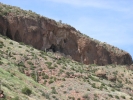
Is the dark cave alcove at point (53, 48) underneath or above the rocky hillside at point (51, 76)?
above

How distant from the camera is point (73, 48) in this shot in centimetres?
5956

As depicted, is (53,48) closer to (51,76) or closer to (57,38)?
(57,38)

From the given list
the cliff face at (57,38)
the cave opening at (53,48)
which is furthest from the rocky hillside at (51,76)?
the cave opening at (53,48)

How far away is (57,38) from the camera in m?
56.1

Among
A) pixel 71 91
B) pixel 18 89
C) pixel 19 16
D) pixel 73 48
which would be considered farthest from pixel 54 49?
pixel 18 89

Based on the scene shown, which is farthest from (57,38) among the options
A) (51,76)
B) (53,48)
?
(51,76)

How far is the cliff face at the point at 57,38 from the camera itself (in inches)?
1877

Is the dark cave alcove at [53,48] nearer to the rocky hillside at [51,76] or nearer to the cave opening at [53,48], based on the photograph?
the cave opening at [53,48]

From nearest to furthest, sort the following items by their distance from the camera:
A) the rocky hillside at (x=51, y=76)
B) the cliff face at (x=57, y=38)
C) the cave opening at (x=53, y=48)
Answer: the rocky hillside at (x=51, y=76), the cliff face at (x=57, y=38), the cave opening at (x=53, y=48)

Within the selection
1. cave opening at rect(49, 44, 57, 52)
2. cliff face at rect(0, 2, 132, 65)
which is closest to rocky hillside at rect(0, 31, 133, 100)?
cliff face at rect(0, 2, 132, 65)

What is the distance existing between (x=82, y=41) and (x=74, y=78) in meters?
24.7

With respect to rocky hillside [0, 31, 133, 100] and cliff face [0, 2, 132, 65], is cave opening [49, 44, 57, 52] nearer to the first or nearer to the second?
cliff face [0, 2, 132, 65]

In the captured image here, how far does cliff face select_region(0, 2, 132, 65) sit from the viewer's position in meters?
47.7

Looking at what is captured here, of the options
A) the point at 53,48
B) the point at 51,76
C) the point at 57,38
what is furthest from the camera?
the point at 57,38
